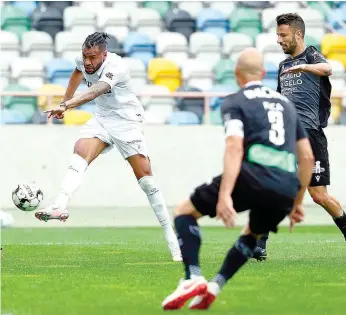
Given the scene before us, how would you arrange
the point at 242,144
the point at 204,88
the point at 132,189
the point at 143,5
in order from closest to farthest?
the point at 242,144 < the point at 132,189 < the point at 204,88 < the point at 143,5

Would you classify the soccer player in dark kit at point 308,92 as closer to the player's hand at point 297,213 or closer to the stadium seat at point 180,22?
the player's hand at point 297,213

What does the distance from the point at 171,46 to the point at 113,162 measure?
3936 mm

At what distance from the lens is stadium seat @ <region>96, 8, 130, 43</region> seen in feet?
75.2

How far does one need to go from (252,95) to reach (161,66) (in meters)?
15.0

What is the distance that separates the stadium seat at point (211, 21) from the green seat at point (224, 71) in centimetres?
138

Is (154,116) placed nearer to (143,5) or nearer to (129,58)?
(129,58)

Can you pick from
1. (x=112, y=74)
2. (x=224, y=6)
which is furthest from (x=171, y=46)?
(x=112, y=74)

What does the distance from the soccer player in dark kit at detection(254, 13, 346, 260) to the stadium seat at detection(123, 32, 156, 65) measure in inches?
471

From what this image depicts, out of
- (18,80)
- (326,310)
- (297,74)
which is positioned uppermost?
(297,74)

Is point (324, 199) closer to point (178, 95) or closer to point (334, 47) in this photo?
point (178, 95)

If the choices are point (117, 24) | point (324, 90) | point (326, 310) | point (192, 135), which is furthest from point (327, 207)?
point (117, 24)

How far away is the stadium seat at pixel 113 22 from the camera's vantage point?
22906 mm

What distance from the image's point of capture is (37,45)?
22.4 meters

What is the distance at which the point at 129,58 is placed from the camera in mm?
21859
